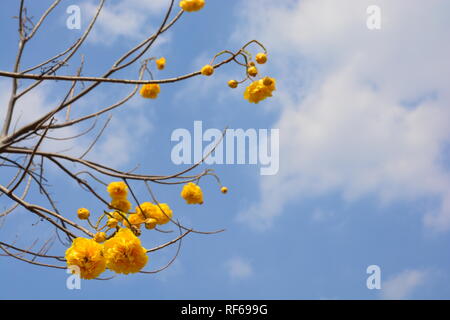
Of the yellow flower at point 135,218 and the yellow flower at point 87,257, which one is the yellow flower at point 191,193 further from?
the yellow flower at point 87,257

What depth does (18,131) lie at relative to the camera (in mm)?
2814

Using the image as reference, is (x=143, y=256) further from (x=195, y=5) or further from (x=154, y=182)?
(x=195, y=5)

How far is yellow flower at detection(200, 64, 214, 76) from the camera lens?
223 centimetres

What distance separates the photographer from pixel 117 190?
2.57 m

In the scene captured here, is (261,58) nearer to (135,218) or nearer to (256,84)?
(256,84)

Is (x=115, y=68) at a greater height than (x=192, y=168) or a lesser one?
greater

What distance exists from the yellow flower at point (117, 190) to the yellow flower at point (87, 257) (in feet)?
1.70

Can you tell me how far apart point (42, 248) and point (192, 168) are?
1.16m

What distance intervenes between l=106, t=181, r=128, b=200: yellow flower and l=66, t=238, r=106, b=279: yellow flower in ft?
1.70

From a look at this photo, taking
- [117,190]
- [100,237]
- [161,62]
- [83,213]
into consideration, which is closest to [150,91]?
[161,62]

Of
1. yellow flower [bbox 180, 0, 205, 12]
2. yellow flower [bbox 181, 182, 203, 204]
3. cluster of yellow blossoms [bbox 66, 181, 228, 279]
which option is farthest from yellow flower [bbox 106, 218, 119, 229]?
yellow flower [bbox 180, 0, 205, 12]

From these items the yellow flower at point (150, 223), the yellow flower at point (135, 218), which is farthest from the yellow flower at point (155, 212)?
the yellow flower at point (150, 223)

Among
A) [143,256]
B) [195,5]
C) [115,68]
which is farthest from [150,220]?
[195,5]

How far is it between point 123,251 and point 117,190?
0.61 meters
